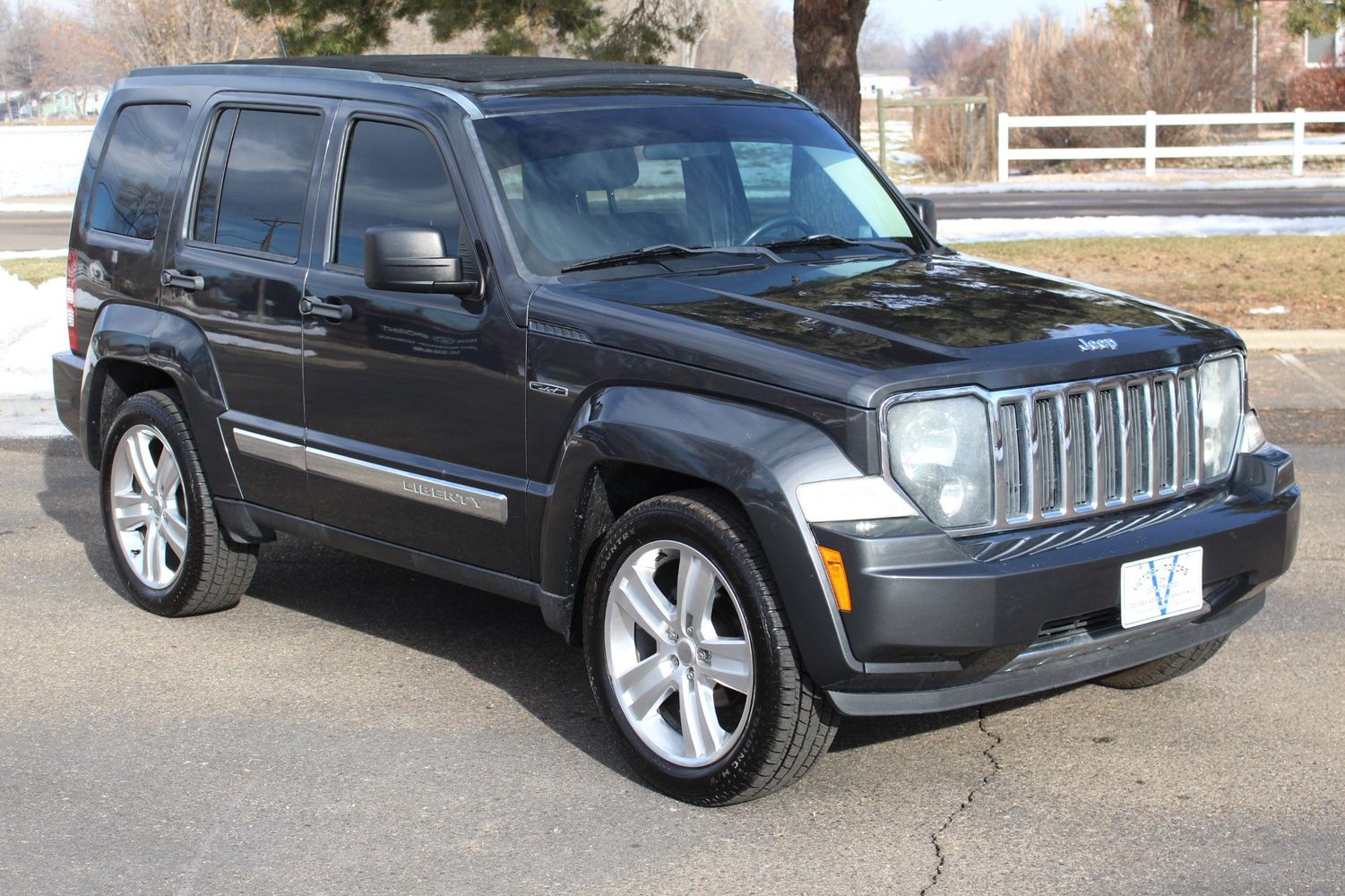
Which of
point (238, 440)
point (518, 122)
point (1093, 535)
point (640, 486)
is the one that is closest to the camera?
point (1093, 535)

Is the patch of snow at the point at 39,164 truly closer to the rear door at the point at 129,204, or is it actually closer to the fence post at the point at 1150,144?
the fence post at the point at 1150,144

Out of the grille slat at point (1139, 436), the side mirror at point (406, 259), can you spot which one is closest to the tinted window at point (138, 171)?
the side mirror at point (406, 259)

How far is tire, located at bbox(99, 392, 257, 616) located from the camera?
20.1 feet

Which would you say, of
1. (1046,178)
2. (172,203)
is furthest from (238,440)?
(1046,178)

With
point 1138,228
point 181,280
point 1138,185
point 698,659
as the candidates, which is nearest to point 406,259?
point 698,659

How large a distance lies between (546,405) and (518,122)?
104 cm

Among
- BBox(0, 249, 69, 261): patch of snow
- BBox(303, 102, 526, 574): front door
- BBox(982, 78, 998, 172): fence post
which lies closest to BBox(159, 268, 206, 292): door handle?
BBox(303, 102, 526, 574): front door

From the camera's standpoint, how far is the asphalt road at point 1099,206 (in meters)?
22.4

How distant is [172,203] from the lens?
6.16 m

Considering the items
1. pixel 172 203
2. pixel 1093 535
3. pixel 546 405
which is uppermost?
pixel 172 203

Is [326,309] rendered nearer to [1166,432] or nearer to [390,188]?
[390,188]

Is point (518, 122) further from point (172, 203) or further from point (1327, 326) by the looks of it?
point (1327, 326)

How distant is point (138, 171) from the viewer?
21.2ft

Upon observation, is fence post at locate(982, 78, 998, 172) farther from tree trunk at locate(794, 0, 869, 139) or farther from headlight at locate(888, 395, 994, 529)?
headlight at locate(888, 395, 994, 529)
